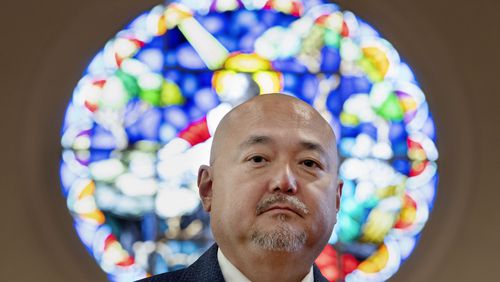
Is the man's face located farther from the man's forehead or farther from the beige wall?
the beige wall

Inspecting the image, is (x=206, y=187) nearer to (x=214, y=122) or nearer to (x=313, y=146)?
(x=313, y=146)

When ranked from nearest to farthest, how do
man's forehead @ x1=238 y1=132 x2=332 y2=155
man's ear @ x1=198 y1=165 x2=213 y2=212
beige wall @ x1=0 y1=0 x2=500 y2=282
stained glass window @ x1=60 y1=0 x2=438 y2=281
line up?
man's forehead @ x1=238 y1=132 x2=332 y2=155 < man's ear @ x1=198 y1=165 x2=213 y2=212 < beige wall @ x1=0 y1=0 x2=500 y2=282 < stained glass window @ x1=60 y1=0 x2=438 y2=281

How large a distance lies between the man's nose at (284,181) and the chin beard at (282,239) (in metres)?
0.05

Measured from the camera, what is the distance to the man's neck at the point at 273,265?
171 centimetres

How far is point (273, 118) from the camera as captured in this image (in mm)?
1846

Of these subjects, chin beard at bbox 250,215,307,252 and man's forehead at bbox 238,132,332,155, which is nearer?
chin beard at bbox 250,215,307,252

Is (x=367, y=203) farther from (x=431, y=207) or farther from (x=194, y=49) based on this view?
(x=194, y=49)

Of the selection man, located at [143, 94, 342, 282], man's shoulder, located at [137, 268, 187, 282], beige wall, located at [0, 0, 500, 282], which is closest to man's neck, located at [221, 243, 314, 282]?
man, located at [143, 94, 342, 282]

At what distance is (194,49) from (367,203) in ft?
3.38

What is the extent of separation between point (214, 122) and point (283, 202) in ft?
9.76

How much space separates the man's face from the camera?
5.65 ft
